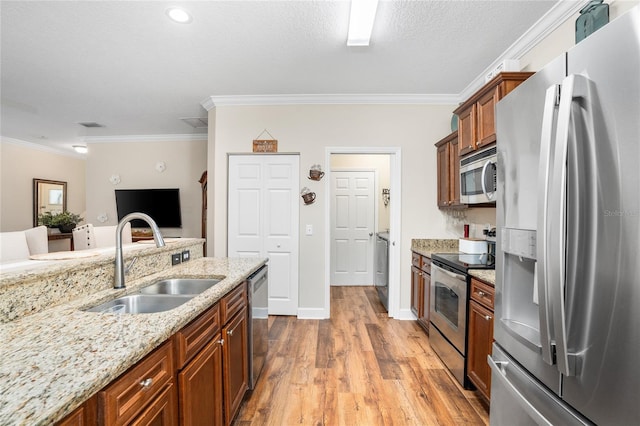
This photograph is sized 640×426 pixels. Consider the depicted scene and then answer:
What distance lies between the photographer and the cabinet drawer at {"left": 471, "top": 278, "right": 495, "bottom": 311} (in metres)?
1.78

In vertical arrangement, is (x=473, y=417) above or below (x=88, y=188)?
below

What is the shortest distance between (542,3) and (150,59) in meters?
3.27

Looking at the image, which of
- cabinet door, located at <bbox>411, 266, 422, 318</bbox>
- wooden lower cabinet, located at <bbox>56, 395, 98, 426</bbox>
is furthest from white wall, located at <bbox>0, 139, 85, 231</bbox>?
cabinet door, located at <bbox>411, 266, 422, 318</bbox>

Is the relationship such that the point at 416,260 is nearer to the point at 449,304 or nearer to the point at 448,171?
the point at 449,304

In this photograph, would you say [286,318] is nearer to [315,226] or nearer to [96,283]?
[315,226]

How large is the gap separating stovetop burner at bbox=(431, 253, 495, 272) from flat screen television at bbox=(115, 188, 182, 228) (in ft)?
15.2

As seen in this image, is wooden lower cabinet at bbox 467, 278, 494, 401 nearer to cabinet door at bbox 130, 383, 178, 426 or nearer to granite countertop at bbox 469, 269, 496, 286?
granite countertop at bbox 469, 269, 496, 286

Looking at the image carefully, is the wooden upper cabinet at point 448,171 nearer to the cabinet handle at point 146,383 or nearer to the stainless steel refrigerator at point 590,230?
the stainless steel refrigerator at point 590,230

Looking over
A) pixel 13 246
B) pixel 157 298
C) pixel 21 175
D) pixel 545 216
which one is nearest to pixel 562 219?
pixel 545 216

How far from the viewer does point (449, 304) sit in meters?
2.34

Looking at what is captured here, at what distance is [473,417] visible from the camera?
71.6 inches

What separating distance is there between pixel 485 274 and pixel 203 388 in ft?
6.08

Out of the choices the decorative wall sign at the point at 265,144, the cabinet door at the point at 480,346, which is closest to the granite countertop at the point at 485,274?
the cabinet door at the point at 480,346

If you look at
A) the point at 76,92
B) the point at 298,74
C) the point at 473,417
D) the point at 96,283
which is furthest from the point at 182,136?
the point at 473,417
